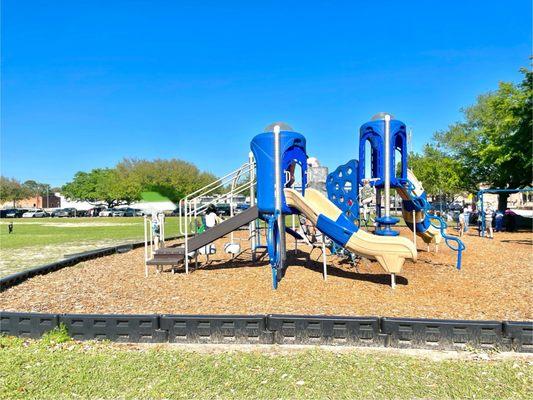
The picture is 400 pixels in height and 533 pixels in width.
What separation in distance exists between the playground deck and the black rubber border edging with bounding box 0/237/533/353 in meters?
1.17

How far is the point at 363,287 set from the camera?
761cm

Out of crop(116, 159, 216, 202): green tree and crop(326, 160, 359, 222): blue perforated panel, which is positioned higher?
crop(116, 159, 216, 202): green tree

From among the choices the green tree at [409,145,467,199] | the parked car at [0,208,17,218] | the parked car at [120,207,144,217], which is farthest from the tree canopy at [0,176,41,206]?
the green tree at [409,145,467,199]

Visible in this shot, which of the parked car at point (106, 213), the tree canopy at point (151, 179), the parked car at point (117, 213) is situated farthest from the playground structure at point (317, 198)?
the parked car at point (106, 213)

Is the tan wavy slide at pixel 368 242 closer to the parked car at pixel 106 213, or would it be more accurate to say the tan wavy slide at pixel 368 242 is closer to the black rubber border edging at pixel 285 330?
the black rubber border edging at pixel 285 330

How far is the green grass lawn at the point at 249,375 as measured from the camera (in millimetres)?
3527

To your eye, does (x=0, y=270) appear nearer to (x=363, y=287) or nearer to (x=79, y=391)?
(x=79, y=391)

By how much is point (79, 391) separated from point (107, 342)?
4.29 ft

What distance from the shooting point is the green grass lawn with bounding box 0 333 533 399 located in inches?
139

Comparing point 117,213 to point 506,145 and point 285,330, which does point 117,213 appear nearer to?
point 506,145

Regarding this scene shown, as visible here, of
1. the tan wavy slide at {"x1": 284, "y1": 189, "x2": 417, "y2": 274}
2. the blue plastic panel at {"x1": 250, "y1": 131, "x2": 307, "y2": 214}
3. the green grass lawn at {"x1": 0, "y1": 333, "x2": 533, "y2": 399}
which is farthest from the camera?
the blue plastic panel at {"x1": 250, "y1": 131, "x2": 307, "y2": 214}

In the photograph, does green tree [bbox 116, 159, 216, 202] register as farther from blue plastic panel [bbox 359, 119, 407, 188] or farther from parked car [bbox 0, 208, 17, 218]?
blue plastic panel [bbox 359, 119, 407, 188]

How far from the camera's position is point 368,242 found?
754 cm

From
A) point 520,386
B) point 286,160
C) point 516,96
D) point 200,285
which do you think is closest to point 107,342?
point 200,285
